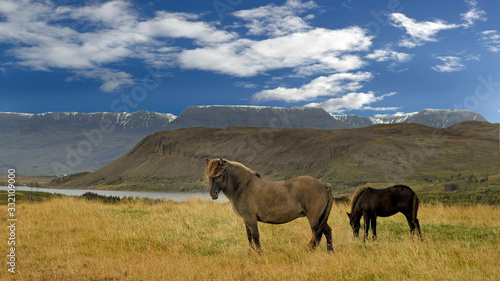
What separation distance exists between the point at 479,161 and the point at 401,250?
364ft

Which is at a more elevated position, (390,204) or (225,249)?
(390,204)

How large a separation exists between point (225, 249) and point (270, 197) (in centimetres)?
249

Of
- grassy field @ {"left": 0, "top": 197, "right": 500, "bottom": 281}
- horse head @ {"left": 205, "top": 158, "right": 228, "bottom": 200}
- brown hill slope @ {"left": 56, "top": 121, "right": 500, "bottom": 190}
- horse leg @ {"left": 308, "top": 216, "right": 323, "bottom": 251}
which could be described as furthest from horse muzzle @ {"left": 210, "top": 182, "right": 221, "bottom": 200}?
brown hill slope @ {"left": 56, "top": 121, "right": 500, "bottom": 190}

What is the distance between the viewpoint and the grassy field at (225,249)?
264 inches

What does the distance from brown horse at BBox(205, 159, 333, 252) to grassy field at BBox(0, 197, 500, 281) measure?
0.77 metres

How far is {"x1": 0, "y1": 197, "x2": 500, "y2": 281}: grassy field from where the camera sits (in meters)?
6.71

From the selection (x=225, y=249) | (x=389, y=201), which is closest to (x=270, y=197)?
(x=225, y=249)

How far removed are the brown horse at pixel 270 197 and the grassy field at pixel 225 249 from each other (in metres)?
0.77

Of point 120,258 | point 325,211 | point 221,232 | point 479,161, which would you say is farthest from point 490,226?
point 479,161

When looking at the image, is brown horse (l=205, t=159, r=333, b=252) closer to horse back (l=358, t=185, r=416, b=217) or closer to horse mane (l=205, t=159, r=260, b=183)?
horse mane (l=205, t=159, r=260, b=183)

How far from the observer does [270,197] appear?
8.03 meters

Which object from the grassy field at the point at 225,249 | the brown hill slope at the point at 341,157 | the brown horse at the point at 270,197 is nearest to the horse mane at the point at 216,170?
the brown horse at the point at 270,197

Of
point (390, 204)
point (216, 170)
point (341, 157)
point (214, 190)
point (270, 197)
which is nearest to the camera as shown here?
point (214, 190)

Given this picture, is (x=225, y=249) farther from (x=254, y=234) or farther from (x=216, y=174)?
(x=216, y=174)
